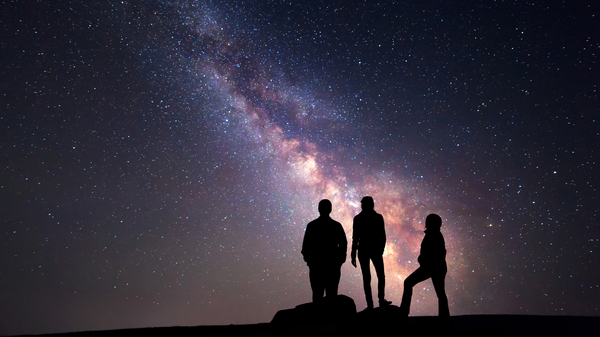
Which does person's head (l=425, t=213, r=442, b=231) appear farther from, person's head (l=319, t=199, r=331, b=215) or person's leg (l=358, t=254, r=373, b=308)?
person's head (l=319, t=199, r=331, b=215)

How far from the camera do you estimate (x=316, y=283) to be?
7098mm

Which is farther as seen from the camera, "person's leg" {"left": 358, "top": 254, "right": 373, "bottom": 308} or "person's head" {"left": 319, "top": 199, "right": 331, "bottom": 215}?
"person's head" {"left": 319, "top": 199, "right": 331, "bottom": 215}

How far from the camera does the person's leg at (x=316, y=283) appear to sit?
706cm

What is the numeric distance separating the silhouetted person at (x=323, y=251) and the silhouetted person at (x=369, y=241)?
1.89 ft

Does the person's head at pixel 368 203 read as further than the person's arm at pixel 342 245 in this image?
No

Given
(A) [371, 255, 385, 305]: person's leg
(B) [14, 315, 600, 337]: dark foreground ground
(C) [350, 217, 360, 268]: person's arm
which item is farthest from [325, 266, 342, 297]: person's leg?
(B) [14, 315, 600, 337]: dark foreground ground

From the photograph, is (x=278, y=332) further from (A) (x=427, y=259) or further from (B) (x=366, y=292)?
(A) (x=427, y=259)

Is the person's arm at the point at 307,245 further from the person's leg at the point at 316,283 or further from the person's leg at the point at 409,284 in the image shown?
the person's leg at the point at 409,284

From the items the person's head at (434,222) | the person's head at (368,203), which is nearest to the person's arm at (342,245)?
the person's head at (368,203)

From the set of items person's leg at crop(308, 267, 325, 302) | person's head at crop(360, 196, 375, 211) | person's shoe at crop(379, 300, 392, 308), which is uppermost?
person's head at crop(360, 196, 375, 211)

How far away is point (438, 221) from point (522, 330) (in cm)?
284

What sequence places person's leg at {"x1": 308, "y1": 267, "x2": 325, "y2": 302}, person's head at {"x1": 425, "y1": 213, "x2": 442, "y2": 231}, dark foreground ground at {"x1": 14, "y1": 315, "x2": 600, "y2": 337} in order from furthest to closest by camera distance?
1. person's leg at {"x1": 308, "y1": 267, "x2": 325, "y2": 302}
2. person's head at {"x1": 425, "y1": 213, "x2": 442, "y2": 231}
3. dark foreground ground at {"x1": 14, "y1": 315, "x2": 600, "y2": 337}

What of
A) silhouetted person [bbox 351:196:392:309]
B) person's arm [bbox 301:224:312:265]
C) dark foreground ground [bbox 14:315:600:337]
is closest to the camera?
dark foreground ground [bbox 14:315:600:337]

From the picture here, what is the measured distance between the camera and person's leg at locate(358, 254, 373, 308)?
21.5 ft
